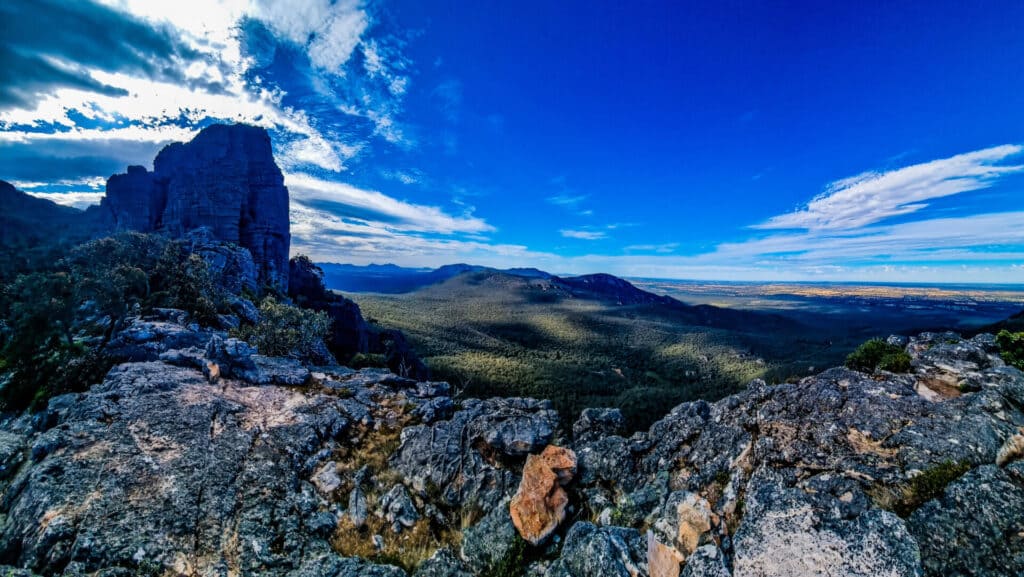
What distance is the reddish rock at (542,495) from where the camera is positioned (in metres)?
11.0

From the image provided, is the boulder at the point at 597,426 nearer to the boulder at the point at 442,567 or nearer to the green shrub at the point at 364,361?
the boulder at the point at 442,567

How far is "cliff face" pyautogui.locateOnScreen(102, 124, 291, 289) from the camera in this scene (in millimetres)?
81312

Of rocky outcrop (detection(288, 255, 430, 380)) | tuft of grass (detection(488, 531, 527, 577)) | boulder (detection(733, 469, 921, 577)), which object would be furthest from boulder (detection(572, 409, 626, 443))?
rocky outcrop (detection(288, 255, 430, 380))

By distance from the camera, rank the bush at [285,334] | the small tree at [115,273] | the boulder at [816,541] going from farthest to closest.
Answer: the bush at [285,334]
the small tree at [115,273]
the boulder at [816,541]

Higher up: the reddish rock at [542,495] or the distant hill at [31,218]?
the distant hill at [31,218]

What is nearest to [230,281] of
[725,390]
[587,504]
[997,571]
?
[587,504]

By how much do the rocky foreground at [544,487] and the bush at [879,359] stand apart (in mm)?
622

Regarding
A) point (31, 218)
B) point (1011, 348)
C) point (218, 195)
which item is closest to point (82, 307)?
point (218, 195)

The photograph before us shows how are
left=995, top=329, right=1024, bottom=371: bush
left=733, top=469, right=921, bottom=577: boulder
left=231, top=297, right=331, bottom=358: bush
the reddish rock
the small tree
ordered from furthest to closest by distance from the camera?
left=231, top=297, right=331, bottom=358: bush, the small tree, left=995, top=329, right=1024, bottom=371: bush, the reddish rock, left=733, top=469, right=921, bottom=577: boulder

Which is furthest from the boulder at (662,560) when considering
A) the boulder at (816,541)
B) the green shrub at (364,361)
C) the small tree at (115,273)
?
the green shrub at (364,361)

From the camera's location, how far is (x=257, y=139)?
3701 inches

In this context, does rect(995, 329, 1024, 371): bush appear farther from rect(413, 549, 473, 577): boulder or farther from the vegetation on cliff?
the vegetation on cliff

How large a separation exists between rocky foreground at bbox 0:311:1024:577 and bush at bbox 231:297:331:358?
1440cm

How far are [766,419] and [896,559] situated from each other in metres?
5.52
